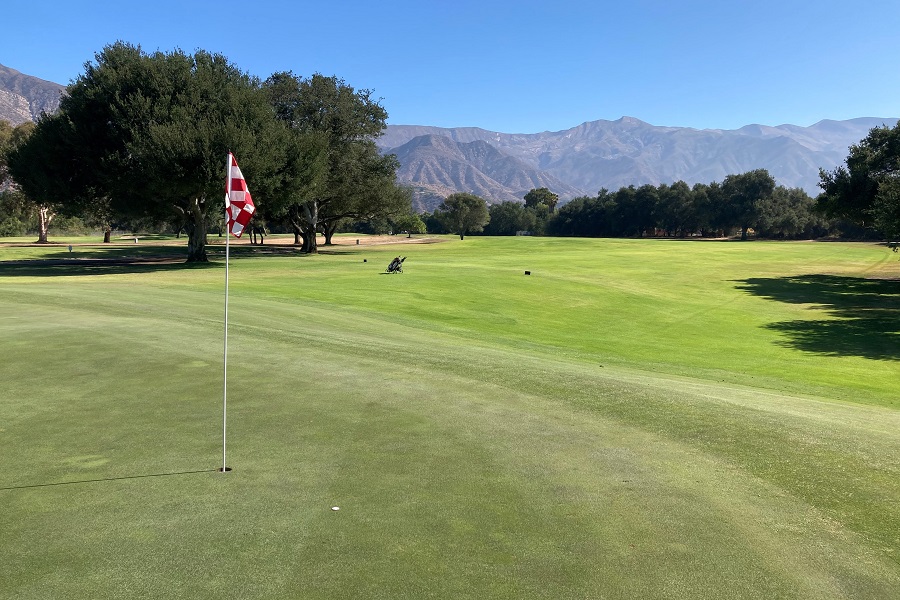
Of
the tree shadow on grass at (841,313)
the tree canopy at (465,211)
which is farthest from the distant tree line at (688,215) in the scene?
the tree shadow on grass at (841,313)

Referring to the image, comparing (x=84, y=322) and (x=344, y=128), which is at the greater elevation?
(x=344, y=128)

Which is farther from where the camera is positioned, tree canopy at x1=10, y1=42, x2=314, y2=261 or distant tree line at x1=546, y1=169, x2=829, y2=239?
distant tree line at x1=546, y1=169, x2=829, y2=239

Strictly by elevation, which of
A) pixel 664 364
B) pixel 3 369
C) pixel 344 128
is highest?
pixel 344 128

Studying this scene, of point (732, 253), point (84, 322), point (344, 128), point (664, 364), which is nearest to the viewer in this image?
point (84, 322)

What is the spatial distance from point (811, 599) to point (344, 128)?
6604 centimetres

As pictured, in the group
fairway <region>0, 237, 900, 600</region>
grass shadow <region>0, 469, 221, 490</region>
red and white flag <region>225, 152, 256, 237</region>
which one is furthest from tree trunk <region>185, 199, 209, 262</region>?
grass shadow <region>0, 469, 221, 490</region>

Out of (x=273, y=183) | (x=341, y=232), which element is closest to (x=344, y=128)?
(x=273, y=183)

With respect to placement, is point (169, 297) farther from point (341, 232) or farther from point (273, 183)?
point (341, 232)

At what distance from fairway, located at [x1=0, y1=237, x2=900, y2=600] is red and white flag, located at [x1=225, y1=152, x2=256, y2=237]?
9.42ft

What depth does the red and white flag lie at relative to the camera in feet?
24.3

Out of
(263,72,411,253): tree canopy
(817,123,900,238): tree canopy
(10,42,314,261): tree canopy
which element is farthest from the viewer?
(263,72,411,253): tree canopy

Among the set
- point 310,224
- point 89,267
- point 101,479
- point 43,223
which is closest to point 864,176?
point 310,224

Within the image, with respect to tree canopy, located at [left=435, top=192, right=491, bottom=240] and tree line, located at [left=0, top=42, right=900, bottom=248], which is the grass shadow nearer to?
tree line, located at [left=0, top=42, right=900, bottom=248]

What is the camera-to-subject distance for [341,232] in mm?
164125
